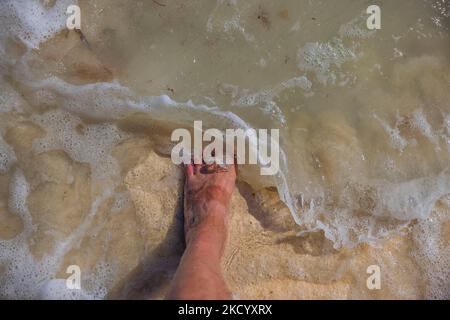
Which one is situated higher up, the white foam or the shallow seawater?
the white foam

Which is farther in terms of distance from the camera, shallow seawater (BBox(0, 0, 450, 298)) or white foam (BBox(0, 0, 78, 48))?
white foam (BBox(0, 0, 78, 48))

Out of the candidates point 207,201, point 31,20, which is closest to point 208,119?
point 207,201

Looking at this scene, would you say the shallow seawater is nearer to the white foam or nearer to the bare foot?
the white foam

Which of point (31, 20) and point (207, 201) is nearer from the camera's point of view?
point (207, 201)

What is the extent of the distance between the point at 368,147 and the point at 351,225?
0.48 meters

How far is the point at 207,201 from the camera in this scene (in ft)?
7.94

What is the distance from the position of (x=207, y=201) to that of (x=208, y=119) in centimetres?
48

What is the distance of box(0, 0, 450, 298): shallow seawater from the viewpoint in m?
2.35

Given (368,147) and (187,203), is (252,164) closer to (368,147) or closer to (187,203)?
(187,203)

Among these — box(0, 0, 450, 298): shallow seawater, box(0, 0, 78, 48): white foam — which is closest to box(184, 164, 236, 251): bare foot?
box(0, 0, 450, 298): shallow seawater

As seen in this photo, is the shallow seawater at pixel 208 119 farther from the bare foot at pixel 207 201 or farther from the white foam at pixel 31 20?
the bare foot at pixel 207 201

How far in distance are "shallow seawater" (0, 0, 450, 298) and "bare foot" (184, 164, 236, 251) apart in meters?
0.12

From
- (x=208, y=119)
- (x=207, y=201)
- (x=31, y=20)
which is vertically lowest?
(x=207, y=201)

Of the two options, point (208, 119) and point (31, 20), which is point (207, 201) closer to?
point (208, 119)
